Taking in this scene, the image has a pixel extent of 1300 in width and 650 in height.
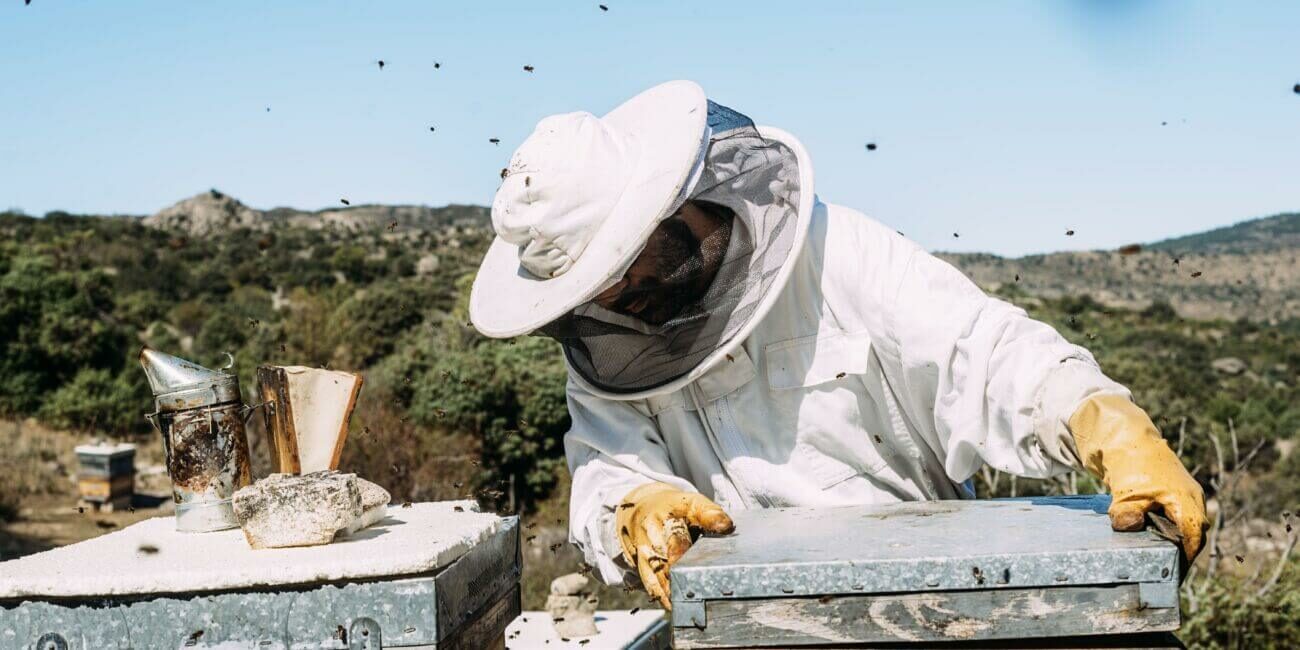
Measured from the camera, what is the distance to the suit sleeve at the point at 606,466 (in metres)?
2.86

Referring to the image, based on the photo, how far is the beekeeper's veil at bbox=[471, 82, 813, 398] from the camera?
2648 mm

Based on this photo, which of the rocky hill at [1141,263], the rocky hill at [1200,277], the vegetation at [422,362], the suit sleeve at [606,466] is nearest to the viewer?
the suit sleeve at [606,466]

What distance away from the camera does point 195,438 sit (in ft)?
8.95

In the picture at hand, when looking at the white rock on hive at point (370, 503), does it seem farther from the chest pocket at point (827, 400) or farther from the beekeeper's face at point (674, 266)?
the chest pocket at point (827, 400)

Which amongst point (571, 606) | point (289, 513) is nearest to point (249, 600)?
point (289, 513)

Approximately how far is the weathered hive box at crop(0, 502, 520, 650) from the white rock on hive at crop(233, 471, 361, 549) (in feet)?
0.15

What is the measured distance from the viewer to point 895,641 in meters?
1.88

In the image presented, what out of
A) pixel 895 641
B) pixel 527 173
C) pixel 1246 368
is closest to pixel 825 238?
pixel 527 173


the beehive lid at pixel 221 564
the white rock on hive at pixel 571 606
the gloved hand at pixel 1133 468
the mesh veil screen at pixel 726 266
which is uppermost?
the mesh veil screen at pixel 726 266

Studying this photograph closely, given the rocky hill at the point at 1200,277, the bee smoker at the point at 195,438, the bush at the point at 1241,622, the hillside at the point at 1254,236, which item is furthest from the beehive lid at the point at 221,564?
the hillside at the point at 1254,236

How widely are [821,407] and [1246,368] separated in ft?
82.2

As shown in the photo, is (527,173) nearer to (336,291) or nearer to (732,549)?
(732,549)

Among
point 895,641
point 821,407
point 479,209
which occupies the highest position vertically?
point 479,209

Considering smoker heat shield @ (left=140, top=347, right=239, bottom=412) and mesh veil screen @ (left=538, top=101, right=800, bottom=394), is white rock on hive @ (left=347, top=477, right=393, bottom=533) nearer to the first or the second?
smoker heat shield @ (left=140, top=347, right=239, bottom=412)
